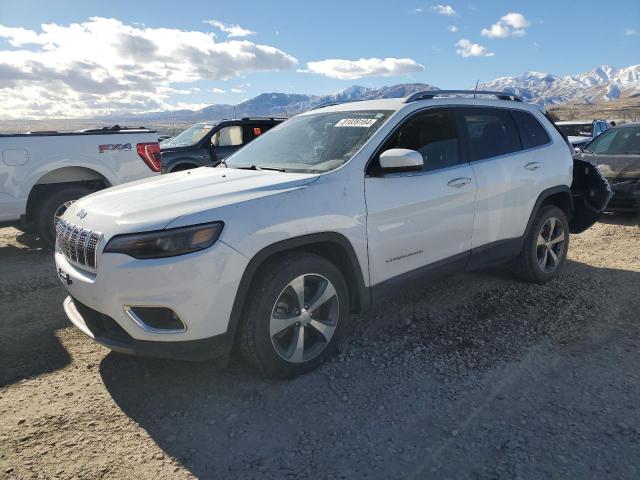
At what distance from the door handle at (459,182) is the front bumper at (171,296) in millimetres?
1857

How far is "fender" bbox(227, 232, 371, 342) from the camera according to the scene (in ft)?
9.14

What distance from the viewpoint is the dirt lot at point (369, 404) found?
2.43 metres

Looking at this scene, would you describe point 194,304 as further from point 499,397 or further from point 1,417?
point 499,397

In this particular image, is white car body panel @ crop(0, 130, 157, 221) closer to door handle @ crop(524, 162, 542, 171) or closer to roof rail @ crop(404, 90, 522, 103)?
roof rail @ crop(404, 90, 522, 103)

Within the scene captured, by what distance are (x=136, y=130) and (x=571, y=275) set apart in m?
5.96

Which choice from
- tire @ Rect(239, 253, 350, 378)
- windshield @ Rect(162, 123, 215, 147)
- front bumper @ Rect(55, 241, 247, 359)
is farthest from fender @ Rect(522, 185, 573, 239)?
windshield @ Rect(162, 123, 215, 147)

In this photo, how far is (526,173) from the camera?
4.45m

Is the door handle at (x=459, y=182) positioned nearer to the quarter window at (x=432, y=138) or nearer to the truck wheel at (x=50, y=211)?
the quarter window at (x=432, y=138)

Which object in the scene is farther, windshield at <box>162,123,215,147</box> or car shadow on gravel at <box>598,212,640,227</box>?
windshield at <box>162,123,215,147</box>

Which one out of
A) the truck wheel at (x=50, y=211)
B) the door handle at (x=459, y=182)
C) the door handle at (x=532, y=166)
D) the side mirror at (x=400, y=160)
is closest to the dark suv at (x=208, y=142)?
the truck wheel at (x=50, y=211)

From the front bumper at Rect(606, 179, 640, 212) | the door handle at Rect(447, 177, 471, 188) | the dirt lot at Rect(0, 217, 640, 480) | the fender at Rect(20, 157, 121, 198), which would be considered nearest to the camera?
the dirt lot at Rect(0, 217, 640, 480)

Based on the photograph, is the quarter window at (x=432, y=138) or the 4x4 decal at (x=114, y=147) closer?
the quarter window at (x=432, y=138)

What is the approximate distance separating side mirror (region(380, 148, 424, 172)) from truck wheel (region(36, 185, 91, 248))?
463 cm

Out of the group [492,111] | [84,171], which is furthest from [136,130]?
[492,111]
